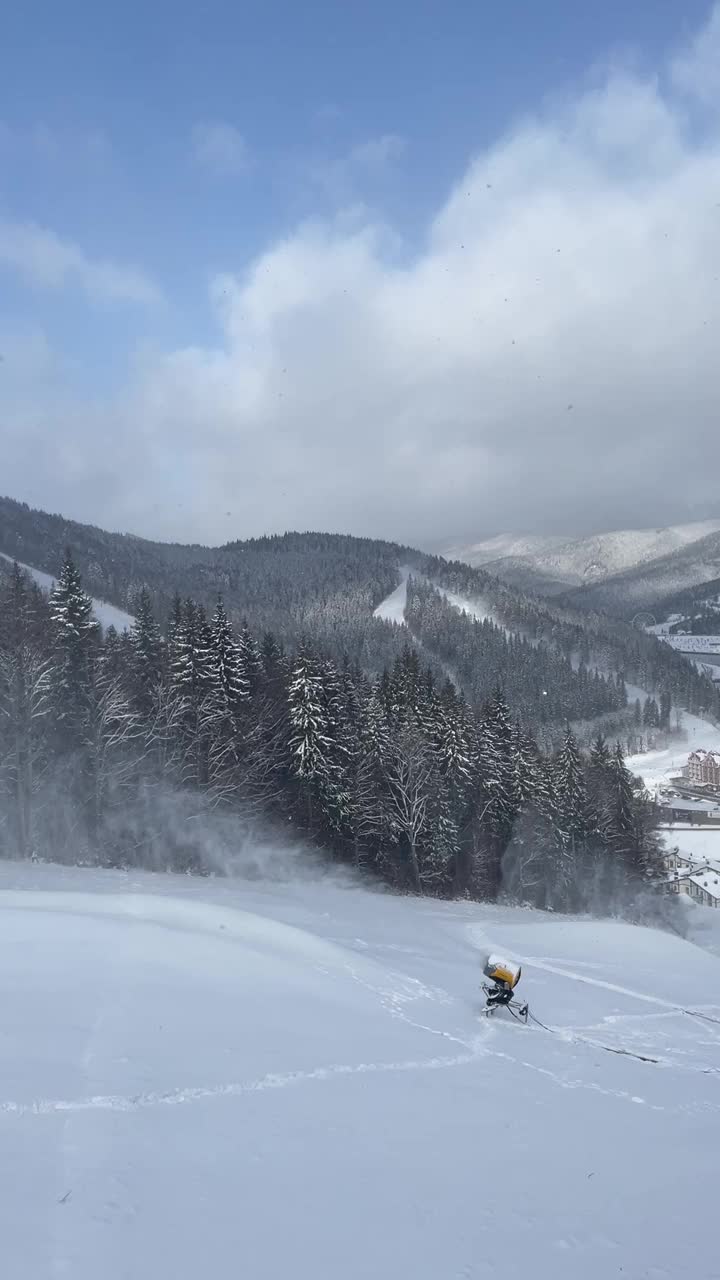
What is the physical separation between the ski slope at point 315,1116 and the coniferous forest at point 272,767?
13520 millimetres

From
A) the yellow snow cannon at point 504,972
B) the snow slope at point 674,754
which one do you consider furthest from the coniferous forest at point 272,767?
the snow slope at point 674,754

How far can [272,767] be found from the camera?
32219 mm

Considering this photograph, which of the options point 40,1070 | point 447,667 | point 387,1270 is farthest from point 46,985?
point 447,667

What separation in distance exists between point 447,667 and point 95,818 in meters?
145

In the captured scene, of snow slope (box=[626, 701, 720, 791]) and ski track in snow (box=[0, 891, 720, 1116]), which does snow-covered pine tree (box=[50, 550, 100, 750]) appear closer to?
ski track in snow (box=[0, 891, 720, 1116])

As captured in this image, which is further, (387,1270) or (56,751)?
(56,751)

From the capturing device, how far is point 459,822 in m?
34.9

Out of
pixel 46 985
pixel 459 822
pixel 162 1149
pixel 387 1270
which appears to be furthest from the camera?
pixel 459 822

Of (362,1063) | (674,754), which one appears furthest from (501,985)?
(674,754)

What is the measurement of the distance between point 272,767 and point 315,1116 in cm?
2527

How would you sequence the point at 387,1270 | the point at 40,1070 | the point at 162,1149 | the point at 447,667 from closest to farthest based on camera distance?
the point at 387,1270 < the point at 162,1149 < the point at 40,1070 < the point at 447,667

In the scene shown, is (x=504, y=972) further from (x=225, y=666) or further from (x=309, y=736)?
(x=225, y=666)

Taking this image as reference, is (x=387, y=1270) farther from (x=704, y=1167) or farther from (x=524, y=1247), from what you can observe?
(x=704, y=1167)

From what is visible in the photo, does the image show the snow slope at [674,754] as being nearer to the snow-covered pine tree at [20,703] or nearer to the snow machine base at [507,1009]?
the snow-covered pine tree at [20,703]
